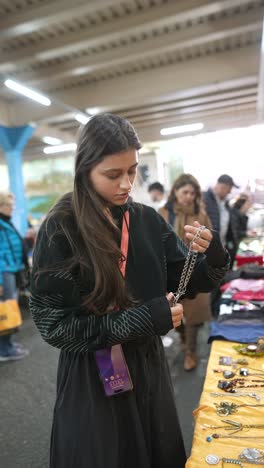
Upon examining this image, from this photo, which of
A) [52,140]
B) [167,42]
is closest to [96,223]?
[167,42]

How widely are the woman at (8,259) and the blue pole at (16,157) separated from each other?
424 cm

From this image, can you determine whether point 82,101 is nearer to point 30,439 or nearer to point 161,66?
point 161,66

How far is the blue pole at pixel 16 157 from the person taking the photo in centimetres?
714

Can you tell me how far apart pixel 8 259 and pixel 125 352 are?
2605mm

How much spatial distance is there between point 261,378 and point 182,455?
456 mm

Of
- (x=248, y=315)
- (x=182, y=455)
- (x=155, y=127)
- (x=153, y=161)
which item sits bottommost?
(x=182, y=455)

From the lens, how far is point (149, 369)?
3.17ft

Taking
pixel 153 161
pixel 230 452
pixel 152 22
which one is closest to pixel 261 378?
pixel 230 452

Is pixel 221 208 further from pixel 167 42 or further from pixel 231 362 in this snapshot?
pixel 231 362

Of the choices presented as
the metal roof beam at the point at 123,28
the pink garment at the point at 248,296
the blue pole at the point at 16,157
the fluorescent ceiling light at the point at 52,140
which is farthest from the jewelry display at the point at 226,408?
the fluorescent ceiling light at the point at 52,140

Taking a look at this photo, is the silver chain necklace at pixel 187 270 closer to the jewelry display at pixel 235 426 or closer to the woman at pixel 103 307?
the woman at pixel 103 307

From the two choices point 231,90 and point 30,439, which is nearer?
point 30,439

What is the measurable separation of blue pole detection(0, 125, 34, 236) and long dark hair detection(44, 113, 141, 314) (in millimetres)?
6826

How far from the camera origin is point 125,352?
932 millimetres
